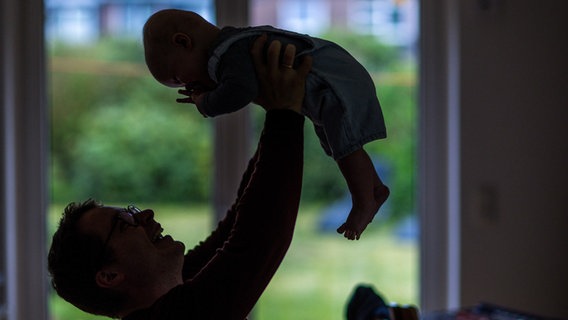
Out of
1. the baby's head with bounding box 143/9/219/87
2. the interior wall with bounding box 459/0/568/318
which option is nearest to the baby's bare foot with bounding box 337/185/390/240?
the baby's head with bounding box 143/9/219/87

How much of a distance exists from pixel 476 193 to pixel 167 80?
175cm

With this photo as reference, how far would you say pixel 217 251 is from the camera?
954mm

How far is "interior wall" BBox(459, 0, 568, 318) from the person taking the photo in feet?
7.47

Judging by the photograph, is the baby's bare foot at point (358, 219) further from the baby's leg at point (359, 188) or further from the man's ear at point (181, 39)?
the man's ear at point (181, 39)

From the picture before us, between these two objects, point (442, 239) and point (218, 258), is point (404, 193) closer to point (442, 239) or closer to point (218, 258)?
point (442, 239)

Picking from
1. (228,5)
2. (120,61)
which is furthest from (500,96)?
(120,61)

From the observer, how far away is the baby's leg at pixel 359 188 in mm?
906

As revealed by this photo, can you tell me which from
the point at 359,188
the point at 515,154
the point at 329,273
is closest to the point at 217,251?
the point at 359,188

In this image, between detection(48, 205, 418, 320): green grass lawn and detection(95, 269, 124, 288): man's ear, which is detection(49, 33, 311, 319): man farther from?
detection(48, 205, 418, 320): green grass lawn

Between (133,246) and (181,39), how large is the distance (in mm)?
287

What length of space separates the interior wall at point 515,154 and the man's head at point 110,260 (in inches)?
64.2

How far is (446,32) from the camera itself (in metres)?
2.57

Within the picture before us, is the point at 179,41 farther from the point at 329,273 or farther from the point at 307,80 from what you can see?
the point at 329,273

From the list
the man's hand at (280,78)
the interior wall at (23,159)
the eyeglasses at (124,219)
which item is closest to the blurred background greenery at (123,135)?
the interior wall at (23,159)
